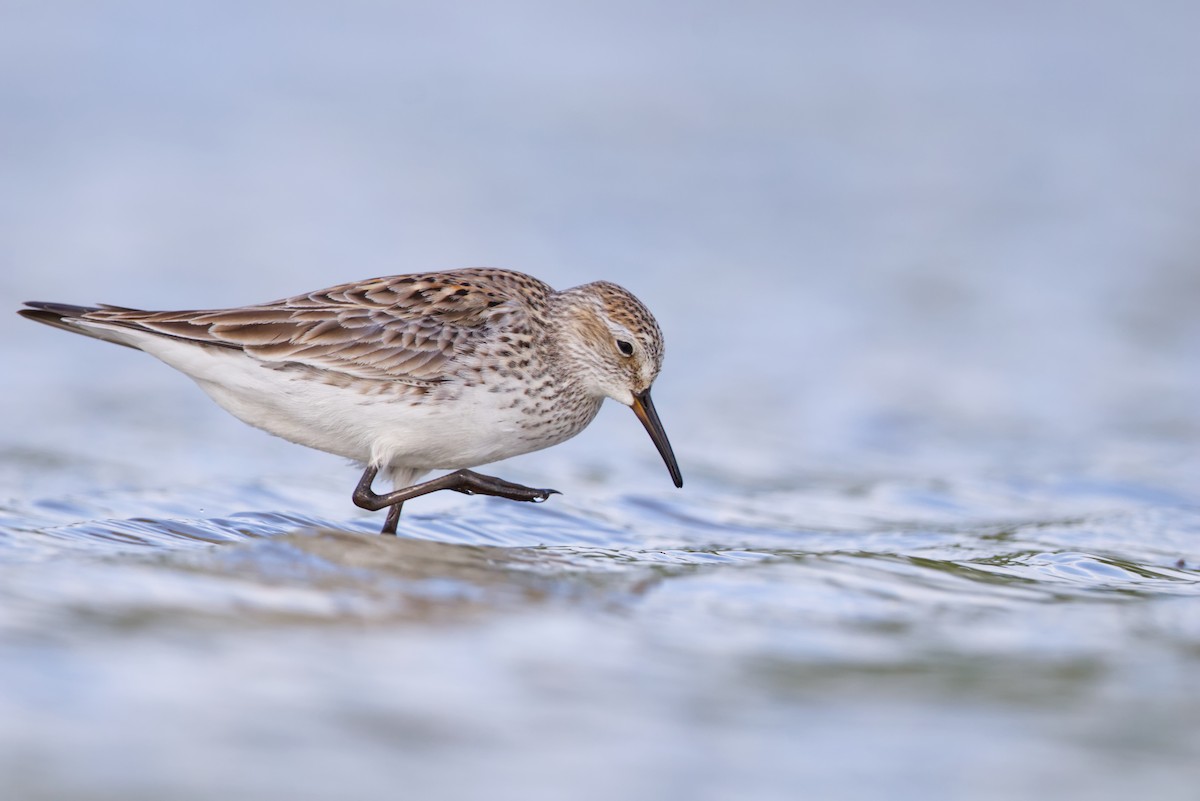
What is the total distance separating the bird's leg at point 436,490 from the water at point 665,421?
0.27 meters

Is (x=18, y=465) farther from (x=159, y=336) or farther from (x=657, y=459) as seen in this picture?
A: (x=657, y=459)

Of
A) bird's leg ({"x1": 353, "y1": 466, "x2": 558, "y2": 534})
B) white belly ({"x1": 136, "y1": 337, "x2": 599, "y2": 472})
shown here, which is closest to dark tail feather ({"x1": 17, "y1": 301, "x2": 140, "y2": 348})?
white belly ({"x1": 136, "y1": 337, "x2": 599, "y2": 472})

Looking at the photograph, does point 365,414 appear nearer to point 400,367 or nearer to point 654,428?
point 400,367

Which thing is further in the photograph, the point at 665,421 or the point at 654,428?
the point at 665,421

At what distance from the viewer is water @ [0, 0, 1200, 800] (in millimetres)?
3984

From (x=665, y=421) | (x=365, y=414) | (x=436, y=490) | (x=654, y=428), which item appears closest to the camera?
(x=365, y=414)

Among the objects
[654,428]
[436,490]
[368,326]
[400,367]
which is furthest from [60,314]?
[654,428]

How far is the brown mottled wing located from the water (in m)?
0.71

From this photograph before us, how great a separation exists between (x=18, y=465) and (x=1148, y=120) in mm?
15051

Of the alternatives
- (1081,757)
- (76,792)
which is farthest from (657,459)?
(76,792)

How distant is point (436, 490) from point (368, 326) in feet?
2.44

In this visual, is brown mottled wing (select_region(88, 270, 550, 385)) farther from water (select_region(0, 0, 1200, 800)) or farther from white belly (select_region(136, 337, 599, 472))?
water (select_region(0, 0, 1200, 800))

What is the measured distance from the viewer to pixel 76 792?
3.43m

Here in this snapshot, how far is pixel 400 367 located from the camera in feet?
21.5
